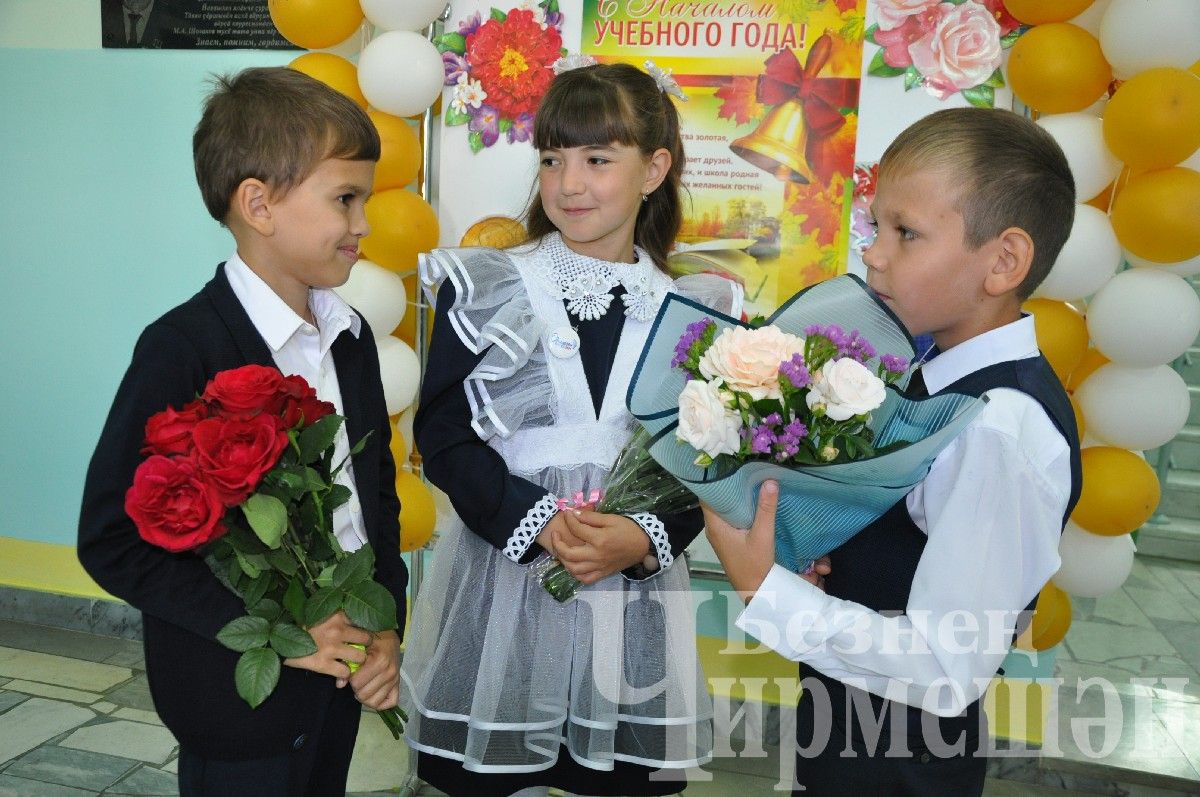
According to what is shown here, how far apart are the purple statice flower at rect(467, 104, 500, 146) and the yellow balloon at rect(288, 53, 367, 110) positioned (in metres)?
0.35

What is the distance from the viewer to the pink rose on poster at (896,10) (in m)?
2.72

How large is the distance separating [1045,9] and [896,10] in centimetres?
40

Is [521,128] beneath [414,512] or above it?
above

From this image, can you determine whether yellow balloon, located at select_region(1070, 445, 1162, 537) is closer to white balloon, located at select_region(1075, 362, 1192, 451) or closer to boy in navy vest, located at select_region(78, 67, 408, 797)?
white balloon, located at select_region(1075, 362, 1192, 451)

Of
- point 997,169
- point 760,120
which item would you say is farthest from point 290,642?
point 760,120

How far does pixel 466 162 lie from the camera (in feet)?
10.0

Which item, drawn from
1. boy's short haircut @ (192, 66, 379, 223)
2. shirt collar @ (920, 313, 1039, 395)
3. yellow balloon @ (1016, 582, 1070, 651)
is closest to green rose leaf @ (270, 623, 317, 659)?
boy's short haircut @ (192, 66, 379, 223)

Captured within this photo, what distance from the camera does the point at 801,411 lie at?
3.70 feet

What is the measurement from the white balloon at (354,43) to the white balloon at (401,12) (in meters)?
0.17

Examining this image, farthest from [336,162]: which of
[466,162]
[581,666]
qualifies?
[466,162]

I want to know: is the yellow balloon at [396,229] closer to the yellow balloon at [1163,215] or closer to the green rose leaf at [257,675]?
the green rose leaf at [257,675]

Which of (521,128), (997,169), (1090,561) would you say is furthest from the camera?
(521,128)

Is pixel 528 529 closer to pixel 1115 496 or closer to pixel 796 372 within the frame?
pixel 796 372

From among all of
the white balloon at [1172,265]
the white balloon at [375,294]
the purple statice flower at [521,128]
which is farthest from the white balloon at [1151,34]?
the white balloon at [375,294]
